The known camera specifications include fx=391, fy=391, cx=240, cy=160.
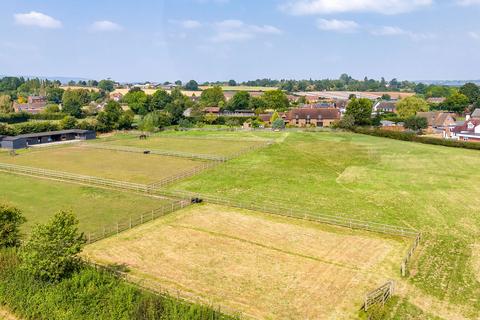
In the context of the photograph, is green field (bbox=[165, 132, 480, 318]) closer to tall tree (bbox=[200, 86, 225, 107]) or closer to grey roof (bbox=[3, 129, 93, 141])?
grey roof (bbox=[3, 129, 93, 141])

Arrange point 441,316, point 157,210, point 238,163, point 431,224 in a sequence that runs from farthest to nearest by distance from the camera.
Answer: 1. point 238,163
2. point 157,210
3. point 431,224
4. point 441,316

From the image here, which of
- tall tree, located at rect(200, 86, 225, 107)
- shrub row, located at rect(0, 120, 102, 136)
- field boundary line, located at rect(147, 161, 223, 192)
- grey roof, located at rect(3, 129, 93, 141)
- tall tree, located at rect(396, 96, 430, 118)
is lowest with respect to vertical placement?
field boundary line, located at rect(147, 161, 223, 192)

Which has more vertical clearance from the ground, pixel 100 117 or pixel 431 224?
pixel 100 117

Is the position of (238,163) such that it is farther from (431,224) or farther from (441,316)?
(441,316)

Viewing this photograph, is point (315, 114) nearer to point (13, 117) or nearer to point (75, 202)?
point (75, 202)

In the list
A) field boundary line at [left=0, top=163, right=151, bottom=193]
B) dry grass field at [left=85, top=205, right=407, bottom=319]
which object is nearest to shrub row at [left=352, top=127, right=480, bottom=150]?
dry grass field at [left=85, top=205, right=407, bottom=319]

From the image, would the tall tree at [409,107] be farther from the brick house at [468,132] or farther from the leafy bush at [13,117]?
the leafy bush at [13,117]

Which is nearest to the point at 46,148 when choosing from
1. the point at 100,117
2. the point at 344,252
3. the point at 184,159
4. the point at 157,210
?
the point at 100,117

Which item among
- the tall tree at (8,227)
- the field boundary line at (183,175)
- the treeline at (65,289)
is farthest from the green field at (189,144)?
the treeline at (65,289)
